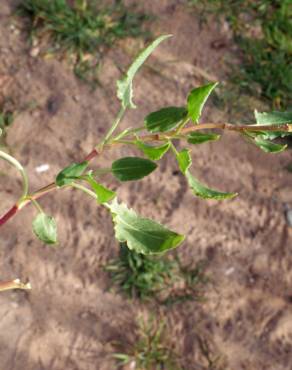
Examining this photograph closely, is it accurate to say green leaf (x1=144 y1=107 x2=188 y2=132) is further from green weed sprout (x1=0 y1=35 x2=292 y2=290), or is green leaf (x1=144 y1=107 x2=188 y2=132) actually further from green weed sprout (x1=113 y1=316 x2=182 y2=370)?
green weed sprout (x1=113 y1=316 x2=182 y2=370)

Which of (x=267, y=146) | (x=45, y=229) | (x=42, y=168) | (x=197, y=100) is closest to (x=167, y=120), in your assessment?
(x=197, y=100)

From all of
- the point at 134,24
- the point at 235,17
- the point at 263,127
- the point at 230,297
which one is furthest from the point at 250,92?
the point at 263,127

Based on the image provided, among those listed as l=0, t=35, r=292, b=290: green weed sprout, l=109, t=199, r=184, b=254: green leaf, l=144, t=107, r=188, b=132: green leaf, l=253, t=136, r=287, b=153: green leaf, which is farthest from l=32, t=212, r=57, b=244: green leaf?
l=253, t=136, r=287, b=153: green leaf

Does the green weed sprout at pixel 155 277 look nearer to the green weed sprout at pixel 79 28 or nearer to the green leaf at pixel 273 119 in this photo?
the green weed sprout at pixel 79 28

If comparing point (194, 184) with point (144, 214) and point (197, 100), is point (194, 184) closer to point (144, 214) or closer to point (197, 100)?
point (197, 100)

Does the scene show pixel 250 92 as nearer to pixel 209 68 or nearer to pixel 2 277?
pixel 209 68

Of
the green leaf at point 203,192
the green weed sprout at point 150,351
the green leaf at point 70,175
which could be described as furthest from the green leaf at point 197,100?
the green weed sprout at point 150,351
